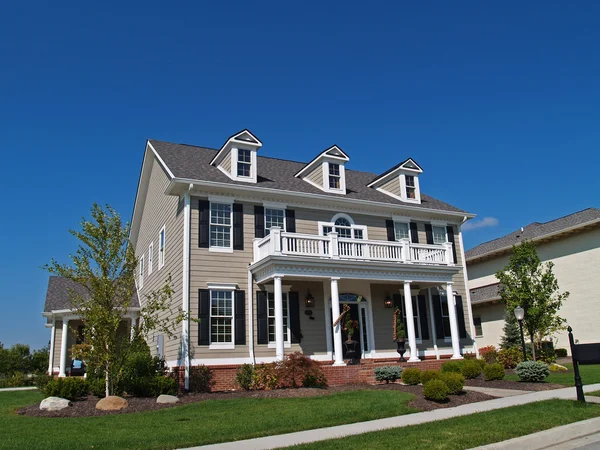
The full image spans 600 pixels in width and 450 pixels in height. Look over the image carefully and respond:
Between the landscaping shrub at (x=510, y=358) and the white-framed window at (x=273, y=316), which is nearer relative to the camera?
the white-framed window at (x=273, y=316)

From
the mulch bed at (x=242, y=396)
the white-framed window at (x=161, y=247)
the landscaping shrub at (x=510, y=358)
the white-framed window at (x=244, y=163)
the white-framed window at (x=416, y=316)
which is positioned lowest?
the mulch bed at (x=242, y=396)

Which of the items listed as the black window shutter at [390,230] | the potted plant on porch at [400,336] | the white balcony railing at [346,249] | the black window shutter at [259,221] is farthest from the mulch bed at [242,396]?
the black window shutter at [390,230]

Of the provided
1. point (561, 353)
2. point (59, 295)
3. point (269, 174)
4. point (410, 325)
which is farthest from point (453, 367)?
point (59, 295)

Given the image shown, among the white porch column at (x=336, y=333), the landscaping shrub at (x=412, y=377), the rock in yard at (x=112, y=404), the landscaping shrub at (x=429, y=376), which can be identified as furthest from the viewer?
the white porch column at (x=336, y=333)

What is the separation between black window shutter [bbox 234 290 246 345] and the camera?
18.0 m

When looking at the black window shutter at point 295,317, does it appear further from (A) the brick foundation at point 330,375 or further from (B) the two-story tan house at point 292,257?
(A) the brick foundation at point 330,375

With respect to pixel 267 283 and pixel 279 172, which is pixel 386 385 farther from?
pixel 279 172

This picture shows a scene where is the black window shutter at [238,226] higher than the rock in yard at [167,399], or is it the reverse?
the black window shutter at [238,226]

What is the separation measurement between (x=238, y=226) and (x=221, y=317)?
11.4 ft

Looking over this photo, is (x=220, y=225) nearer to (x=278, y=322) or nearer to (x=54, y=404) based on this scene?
(x=278, y=322)

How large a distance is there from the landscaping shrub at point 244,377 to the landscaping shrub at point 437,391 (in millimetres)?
6570

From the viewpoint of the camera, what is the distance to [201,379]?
1689 centimetres

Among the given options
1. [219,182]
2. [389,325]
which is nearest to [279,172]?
[219,182]

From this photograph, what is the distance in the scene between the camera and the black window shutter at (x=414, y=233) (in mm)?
23359
